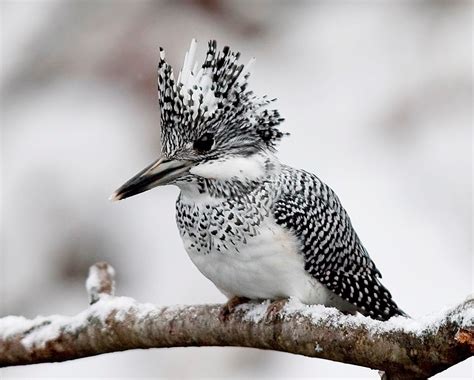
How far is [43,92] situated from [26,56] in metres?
0.60

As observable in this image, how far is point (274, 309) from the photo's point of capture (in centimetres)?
348

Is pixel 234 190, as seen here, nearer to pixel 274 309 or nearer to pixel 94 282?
pixel 274 309

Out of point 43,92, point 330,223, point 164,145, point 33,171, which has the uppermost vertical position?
point 43,92

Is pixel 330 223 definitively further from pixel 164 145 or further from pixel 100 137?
pixel 100 137

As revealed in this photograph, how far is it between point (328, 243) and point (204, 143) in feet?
1.83

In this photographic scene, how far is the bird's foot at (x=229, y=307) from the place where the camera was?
139 inches

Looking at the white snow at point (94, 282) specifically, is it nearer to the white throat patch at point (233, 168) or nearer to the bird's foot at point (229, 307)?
the bird's foot at point (229, 307)

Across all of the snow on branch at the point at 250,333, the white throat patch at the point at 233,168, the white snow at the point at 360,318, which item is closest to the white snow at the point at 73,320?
the snow on branch at the point at 250,333

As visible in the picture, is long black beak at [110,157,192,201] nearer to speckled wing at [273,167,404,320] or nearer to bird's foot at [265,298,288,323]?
speckled wing at [273,167,404,320]

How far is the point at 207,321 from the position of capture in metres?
3.55

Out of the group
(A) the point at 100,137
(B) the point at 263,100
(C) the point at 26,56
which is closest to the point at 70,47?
(C) the point at 26,56

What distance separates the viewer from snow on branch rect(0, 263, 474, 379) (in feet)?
8.96

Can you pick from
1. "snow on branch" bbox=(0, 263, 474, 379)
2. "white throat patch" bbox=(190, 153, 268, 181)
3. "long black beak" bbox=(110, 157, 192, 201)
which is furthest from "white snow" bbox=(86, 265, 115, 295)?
"white throat patch" bbox=(190, 153, 268, 181)

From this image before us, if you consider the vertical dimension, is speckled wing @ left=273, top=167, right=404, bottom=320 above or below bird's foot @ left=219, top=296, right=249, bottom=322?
above
